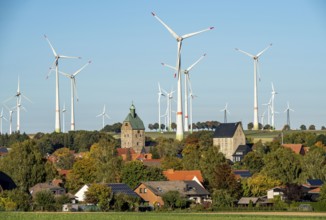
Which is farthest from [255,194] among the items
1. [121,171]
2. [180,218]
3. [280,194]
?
[180,218]

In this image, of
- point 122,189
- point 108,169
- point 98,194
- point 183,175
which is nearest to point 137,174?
point 108,169

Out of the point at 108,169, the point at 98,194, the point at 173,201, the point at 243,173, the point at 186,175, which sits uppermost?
the point at 108,169

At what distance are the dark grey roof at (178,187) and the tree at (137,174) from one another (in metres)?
4.25

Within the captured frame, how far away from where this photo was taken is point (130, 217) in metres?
85.2

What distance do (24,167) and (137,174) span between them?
48.8 feet

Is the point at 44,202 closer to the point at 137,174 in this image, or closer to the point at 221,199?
the point at 221,199

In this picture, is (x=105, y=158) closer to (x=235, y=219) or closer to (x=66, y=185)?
(x=66, y=185)

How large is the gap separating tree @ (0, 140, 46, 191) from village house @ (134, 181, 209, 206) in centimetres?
1663

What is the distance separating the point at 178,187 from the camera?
12975cm

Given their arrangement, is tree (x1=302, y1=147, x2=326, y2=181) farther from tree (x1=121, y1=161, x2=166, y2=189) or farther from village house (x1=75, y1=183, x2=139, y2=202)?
village house (x1=75, y1=183, x2=139, y2=202)

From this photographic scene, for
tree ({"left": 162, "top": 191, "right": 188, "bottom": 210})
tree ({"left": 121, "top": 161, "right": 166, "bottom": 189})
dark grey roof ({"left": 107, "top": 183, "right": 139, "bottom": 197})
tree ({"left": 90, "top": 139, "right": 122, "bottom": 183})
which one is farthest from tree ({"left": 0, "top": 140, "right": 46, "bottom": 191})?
tree ({"left": 162, "top": 191, "right": 188, "bottom": 210})

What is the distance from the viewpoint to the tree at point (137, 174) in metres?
135

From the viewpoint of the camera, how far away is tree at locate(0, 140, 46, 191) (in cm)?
13875

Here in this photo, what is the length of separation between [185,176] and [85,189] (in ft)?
67.2
